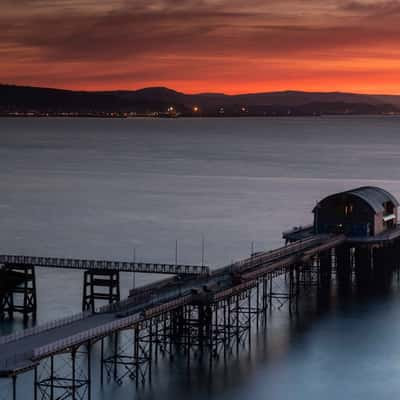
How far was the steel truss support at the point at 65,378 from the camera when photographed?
36250mm

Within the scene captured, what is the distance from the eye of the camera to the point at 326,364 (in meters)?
45.9

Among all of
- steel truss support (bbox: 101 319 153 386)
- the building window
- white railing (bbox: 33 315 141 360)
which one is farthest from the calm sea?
the building window

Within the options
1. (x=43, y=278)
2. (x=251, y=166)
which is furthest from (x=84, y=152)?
(x=43, y=278)

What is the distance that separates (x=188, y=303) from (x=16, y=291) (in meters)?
11.9

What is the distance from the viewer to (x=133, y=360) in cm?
4331

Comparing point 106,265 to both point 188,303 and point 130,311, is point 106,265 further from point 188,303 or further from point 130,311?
point 130,311

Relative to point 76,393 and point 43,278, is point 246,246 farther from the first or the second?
point 76,393

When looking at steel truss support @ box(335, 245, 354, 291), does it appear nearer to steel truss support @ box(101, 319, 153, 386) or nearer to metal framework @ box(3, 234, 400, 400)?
metal framework @ box(3, 234, 400, 400)

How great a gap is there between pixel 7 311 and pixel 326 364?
1534cm

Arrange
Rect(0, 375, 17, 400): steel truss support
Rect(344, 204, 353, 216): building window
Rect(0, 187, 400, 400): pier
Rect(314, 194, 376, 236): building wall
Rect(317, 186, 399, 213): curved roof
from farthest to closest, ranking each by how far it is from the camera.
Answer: Rect(317, 186, 399, 213): curved roof → Rect(344, 204, 353, 216): building window → Rect(314, 194, 376, 236): building wall → Rect(0, 375, 17, 400): steel truss support → Rect(0, 187, 400, 400): pier

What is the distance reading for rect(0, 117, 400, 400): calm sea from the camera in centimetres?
4297

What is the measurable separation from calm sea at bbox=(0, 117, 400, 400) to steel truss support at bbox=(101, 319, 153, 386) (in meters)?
0.68

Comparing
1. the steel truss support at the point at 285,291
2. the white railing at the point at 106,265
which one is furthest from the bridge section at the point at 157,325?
the white railing at the point at 106,265

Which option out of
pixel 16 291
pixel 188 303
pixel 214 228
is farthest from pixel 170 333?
pixel 214 228
